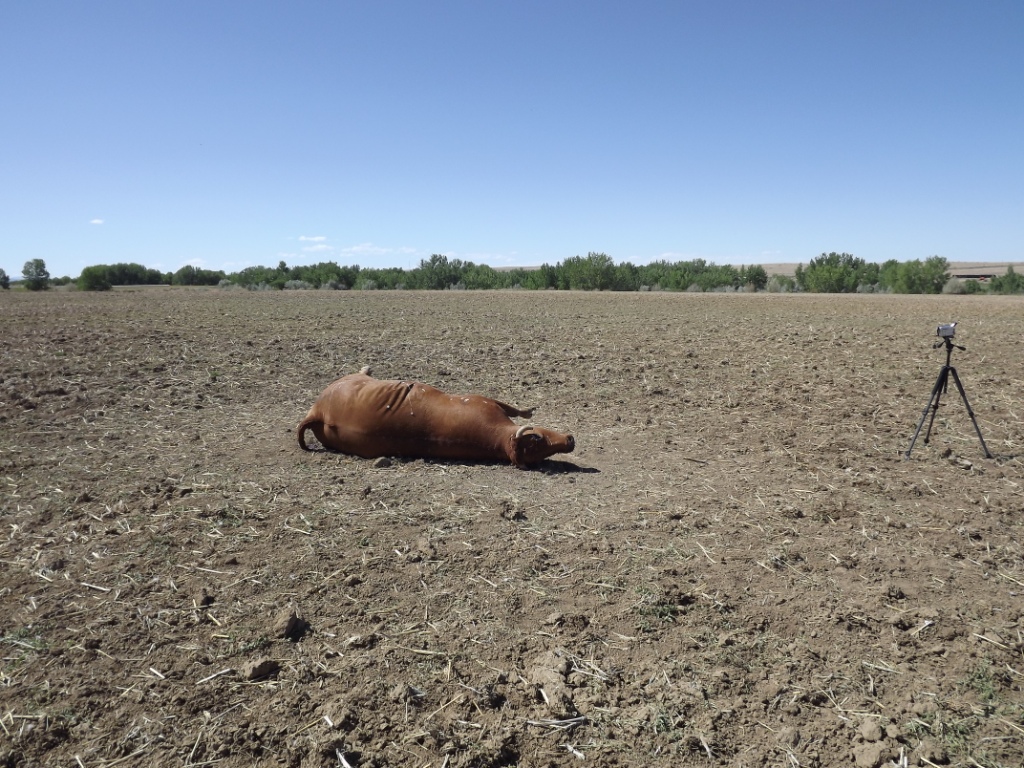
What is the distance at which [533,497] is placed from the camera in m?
5.68

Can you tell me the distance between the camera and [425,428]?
6594 millimetres

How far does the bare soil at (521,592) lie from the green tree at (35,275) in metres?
41.3

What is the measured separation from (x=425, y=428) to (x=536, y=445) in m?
1.15

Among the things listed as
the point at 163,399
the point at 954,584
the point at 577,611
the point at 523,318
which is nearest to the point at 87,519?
the point at 577,611

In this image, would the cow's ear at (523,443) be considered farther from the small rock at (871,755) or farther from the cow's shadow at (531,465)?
the small rock at (871,755)

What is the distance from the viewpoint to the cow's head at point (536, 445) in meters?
6.30

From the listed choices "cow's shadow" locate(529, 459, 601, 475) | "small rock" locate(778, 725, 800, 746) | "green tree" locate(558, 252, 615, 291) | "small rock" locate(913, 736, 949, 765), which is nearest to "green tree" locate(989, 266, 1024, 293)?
"green tree" locate(558, 252, 615, 291)

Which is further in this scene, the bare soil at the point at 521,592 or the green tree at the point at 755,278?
the green tree at the point at 755,278

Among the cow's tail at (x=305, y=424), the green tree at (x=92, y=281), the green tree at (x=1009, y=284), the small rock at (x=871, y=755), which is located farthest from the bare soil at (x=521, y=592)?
the green tree at (x=1009, y=284)

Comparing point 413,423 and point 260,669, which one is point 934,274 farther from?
point 260,669

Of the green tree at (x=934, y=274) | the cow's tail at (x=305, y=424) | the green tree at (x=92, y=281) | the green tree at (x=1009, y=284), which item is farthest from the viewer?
the green tree at (x=934, y=274)

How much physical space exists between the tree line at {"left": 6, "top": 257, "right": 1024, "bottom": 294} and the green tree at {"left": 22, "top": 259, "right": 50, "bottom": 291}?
0.07 metres

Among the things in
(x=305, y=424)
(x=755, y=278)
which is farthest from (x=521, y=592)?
(x=755, y=278)

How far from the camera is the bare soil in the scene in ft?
9.84
